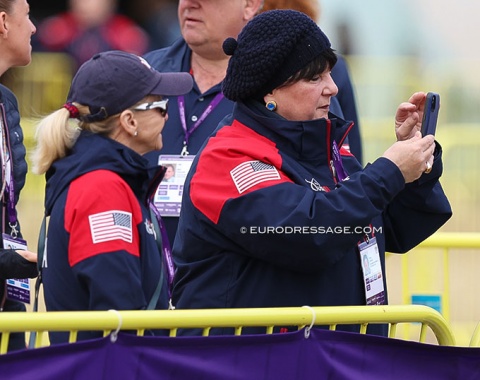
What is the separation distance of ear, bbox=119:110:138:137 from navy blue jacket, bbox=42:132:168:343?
11 cm

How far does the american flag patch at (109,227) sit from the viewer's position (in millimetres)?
4148

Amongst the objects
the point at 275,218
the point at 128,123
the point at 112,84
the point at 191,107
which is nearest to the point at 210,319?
the point at 275,218

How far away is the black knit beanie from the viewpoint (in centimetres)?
406

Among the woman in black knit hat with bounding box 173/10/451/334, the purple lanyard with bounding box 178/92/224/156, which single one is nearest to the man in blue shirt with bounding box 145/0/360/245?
the purple lanyard with bounding box 178/92/224/156

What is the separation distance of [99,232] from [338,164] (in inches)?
32.7

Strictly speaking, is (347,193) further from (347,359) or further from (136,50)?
(136,50)

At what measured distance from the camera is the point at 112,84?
14.9 feet

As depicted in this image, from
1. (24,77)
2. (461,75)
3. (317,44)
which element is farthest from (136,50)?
(317,44)

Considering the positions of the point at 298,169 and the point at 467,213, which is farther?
the point at 467,213

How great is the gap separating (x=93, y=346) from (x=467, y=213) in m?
7.71

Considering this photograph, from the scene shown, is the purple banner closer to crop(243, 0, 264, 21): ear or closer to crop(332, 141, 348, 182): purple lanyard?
crop(332, 141, 348, 182): purple lanyard

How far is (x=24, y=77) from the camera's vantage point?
12.9 metres

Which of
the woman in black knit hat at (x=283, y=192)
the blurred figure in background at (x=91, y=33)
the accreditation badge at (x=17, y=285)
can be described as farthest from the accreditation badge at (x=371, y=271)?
the blurred figure in background at (x=91, y=33)

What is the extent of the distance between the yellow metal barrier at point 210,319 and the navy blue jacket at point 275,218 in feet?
0.58
